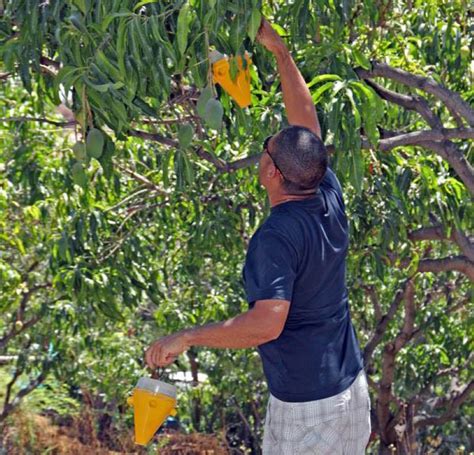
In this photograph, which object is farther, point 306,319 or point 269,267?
point 306,319

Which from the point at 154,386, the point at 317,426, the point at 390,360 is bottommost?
the point at 390,360

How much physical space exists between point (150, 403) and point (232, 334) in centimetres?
41

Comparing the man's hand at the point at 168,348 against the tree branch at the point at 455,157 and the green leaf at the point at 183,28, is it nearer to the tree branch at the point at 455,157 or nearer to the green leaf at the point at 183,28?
the green leaf at the point at 183,28

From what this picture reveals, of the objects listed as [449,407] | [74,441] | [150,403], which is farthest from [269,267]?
[449,407]

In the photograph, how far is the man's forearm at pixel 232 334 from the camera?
8.98 feet

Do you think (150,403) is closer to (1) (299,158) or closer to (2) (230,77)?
(1) (299,158)

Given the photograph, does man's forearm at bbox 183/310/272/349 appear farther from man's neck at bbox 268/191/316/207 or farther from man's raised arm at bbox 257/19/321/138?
man's raised arm at bbox 257/19/321/138

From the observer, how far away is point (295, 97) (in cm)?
337

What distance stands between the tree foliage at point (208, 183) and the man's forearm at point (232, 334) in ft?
1.81

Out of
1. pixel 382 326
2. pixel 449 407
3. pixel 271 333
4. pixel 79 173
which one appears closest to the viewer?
pixel 271 333

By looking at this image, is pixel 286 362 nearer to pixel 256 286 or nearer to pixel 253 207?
pixel 256 286

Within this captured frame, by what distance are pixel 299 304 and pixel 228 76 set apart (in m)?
0.67

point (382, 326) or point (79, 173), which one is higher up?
point (79, 173)

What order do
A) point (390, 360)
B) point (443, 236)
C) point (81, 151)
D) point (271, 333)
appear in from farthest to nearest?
1. point (390, 360)
2. point (443, 236)
3. point (81, 151)
4. point (271, 333)
